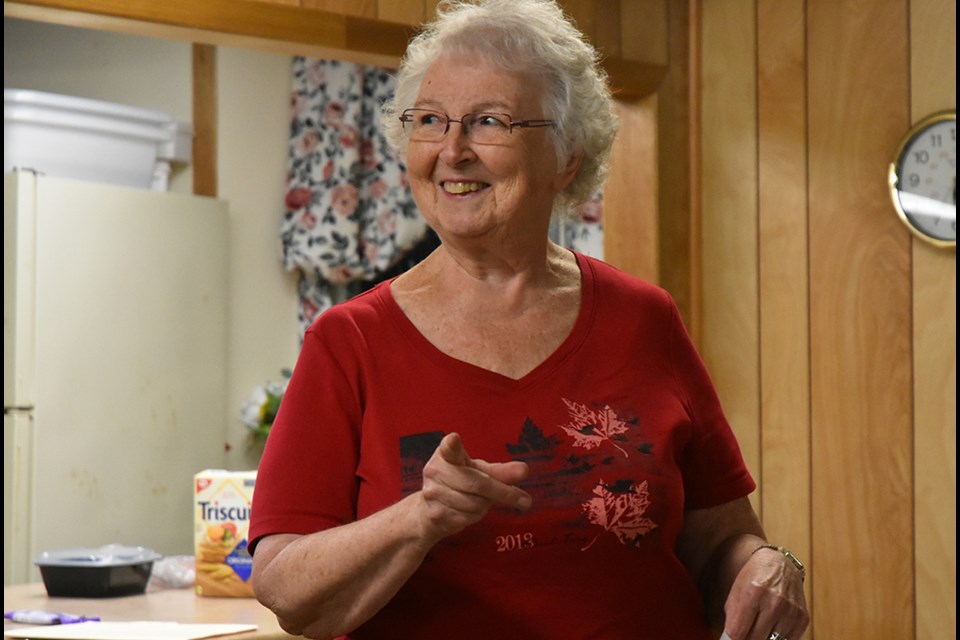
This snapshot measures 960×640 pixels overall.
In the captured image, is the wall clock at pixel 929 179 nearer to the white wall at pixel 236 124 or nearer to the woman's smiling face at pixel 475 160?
the woman's smiling face at pixel 475 160

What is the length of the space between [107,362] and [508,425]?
2833 mm

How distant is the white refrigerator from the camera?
3.66 metres

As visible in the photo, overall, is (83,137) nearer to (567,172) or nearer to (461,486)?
(567,172)

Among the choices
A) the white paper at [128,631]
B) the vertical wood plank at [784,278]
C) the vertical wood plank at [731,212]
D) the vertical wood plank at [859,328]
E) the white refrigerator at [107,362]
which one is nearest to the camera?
the white paper at [128,631]

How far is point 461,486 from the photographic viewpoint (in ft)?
3.45

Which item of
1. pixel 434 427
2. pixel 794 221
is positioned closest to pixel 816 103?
pixel 794 221

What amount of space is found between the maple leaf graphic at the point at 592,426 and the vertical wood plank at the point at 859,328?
177 centimetres

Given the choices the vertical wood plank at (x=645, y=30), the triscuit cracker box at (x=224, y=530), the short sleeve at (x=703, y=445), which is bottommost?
the triscuit cracker box at (x=224, y=530)

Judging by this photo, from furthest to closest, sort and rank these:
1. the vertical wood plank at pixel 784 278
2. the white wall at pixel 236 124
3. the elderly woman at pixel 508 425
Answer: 1. the white wall at pixel 236 124
2. the vertical wood plank at pixel 784 278
3. the elderly woman at pixel 508 425

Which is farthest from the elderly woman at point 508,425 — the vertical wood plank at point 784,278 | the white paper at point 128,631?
the vertical wood plank at point 784,278

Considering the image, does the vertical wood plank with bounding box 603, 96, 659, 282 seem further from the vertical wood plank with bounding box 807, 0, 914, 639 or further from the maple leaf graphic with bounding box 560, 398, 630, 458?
the maple leaf graphic with bounding box 560, 398, 630, 458

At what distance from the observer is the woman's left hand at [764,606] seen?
51.1 inches

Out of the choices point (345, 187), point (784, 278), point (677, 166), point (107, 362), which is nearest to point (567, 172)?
point (784, 278)

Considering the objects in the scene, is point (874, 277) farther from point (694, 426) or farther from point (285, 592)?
point (285, 592)
